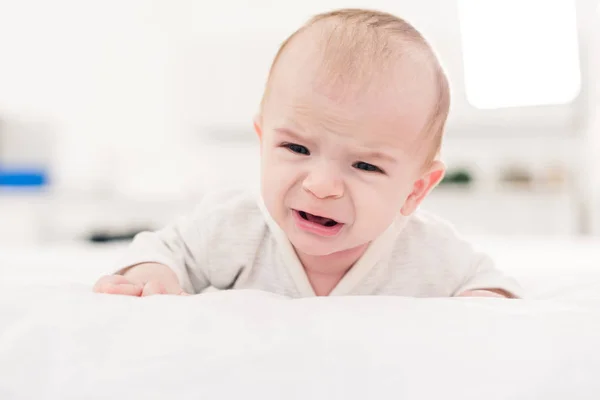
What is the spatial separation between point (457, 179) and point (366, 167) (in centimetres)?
314

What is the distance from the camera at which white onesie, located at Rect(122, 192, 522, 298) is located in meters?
0.92

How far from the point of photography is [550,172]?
12.3 ft

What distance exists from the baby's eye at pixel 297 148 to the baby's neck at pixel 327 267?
220mm

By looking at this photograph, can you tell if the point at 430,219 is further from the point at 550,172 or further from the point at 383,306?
the point at 550,172

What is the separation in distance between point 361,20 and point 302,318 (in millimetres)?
454

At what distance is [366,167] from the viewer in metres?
0.75

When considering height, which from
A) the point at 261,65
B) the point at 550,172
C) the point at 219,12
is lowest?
the point at 550,172

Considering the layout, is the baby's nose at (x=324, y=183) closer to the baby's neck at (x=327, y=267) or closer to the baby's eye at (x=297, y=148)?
the baby's eye at (x=297, y=148)

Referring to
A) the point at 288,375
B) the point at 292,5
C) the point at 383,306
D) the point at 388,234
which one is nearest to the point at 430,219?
the point at 388,234

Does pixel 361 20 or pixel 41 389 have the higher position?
pixel 361 20

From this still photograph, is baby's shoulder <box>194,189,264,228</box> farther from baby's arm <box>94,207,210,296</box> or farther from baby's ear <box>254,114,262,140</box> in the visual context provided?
baby's ear <box>254,114,262,140</box>

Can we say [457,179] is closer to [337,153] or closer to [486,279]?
[486,279]

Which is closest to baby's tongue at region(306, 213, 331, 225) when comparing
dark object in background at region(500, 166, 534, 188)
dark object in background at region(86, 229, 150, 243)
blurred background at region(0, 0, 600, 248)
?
dark object in background at region(86, 229, 150, 243)

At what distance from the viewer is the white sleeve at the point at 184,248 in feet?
2.93
